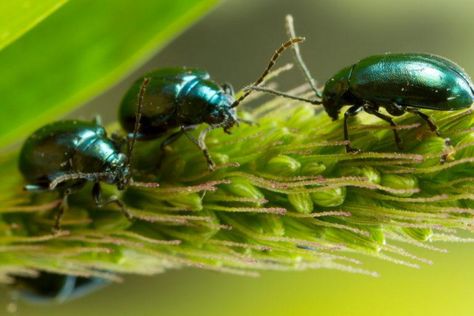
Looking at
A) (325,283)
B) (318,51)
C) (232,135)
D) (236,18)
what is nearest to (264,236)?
(232,135)

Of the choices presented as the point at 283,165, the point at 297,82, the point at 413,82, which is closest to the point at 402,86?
the point at 413,82

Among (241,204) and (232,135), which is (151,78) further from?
(241,204)

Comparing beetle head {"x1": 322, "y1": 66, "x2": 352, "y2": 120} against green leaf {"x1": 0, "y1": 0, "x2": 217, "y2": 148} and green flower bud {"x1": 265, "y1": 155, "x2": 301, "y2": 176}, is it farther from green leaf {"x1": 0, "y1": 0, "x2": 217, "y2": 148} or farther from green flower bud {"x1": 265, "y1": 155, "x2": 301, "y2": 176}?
green leaf {"x1": 0, "y1": 0, "x2": 217, "y2": 148}

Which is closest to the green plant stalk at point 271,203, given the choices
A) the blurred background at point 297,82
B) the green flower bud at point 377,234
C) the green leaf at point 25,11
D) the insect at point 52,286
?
the green flower bud at point 377,234

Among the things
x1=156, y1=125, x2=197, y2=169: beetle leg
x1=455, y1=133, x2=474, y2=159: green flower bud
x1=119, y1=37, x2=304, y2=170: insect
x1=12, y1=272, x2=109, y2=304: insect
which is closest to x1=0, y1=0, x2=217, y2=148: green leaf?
x1=119, y1=37, x2=304, y2=170: insect

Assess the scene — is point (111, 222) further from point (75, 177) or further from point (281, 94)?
point (281, 94)

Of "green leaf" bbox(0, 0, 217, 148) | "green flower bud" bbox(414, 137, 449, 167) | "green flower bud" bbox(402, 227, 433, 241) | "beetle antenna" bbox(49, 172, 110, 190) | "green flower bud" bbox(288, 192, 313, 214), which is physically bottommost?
"green flower bud" bbox(402, 227, 433, 241)
